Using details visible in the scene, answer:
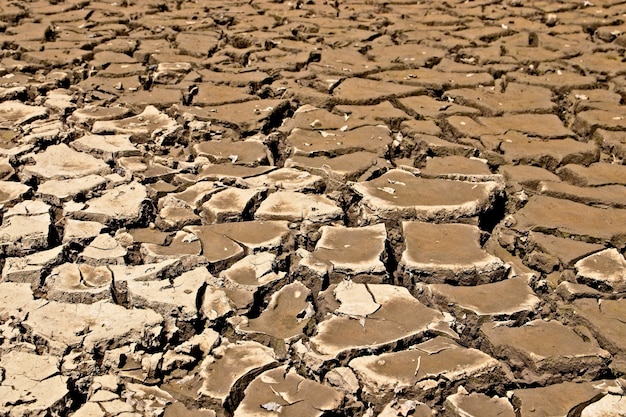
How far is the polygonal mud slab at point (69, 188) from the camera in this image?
2.82m

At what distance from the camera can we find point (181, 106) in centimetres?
376

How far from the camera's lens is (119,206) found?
2762mm

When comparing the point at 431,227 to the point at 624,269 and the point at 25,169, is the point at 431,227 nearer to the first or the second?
the point at 624,269

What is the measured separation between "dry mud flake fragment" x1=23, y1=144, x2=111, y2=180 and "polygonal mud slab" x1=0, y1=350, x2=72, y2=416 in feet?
3.59

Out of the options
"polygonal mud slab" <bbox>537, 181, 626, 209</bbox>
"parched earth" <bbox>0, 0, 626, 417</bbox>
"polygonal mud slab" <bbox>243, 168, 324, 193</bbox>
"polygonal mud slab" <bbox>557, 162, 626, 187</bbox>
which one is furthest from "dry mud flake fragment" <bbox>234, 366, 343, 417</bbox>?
"polygonal mud slab" <bbox>557, 162, 626, 187</bbox>

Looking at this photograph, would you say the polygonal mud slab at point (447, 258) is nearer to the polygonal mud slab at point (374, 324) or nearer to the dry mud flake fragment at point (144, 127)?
the polygonal mud slab at point (374, 324)

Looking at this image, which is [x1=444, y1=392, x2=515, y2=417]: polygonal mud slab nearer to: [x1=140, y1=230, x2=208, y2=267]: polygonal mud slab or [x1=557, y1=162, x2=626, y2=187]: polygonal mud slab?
[x1=140, y1=230, x2=208, y2=267]: polygonal mud slab

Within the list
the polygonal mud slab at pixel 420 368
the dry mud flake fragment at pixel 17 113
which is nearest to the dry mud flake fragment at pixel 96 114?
the dry mud flake fragment at pixel 17 113

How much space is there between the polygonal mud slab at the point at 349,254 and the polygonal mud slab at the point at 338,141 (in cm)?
68

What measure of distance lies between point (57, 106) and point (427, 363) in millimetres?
2495

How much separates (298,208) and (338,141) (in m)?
0.70

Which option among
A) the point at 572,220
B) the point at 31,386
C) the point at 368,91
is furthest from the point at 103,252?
the point at 368,91

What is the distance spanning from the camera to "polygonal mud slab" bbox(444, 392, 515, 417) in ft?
6.15

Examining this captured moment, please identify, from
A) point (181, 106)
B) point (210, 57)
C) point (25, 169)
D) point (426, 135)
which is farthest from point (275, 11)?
point (25, 169)
